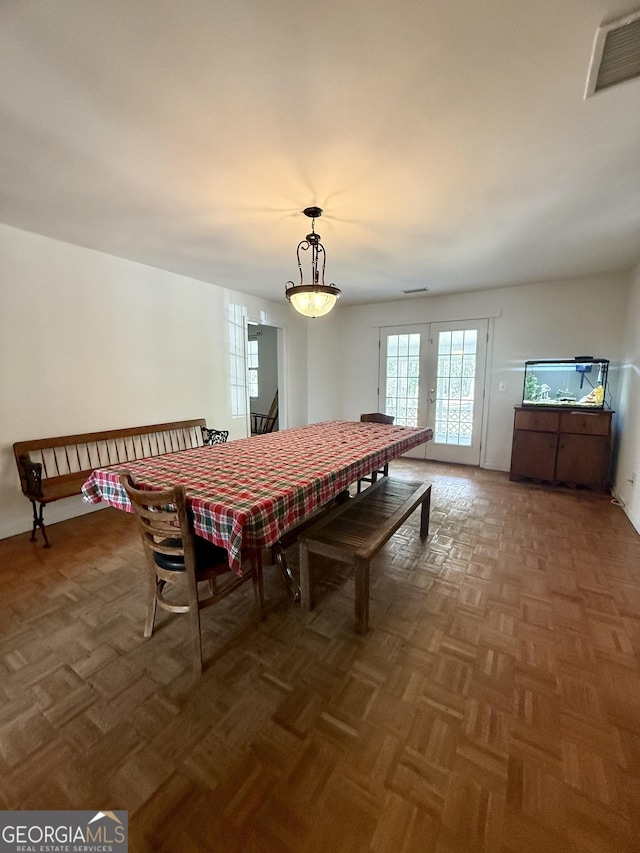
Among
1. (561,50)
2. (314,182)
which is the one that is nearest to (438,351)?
(314,182)

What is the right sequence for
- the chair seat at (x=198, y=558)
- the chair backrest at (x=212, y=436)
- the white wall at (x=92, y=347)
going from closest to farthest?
the chair seat at (x=198, y=558)
the white wall at (x=92, y=347)
the chair backrest at (x=212, y=436)

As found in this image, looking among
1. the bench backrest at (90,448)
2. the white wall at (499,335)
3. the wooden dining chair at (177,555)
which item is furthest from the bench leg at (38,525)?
the white wall at (499,335)

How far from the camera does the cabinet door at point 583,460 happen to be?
365cm

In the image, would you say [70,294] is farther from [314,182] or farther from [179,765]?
[179,765]

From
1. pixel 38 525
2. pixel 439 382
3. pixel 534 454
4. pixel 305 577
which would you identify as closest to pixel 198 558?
pixel 305 577

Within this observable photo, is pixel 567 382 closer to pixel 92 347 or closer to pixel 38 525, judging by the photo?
pixel 92 347

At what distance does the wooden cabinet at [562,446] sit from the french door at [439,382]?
2.74ft

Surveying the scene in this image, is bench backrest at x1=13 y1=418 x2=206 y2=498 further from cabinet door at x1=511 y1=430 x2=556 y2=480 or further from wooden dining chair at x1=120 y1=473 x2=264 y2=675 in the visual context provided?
cabinet door at x1=511 y1=430 x2=556 y2=480

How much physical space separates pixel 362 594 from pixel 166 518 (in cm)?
100

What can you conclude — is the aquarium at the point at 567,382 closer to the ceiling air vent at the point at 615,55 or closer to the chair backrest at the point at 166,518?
the ceiling air vent at the point at 615,55

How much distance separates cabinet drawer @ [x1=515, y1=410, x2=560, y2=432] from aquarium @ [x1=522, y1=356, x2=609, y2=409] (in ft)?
0.88

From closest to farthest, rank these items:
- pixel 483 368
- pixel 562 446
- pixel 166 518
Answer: pixel 166 518
pixel 562 446
pixel 483 368

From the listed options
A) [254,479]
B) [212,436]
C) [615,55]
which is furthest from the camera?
[212,436]

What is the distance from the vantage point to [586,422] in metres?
3.68
